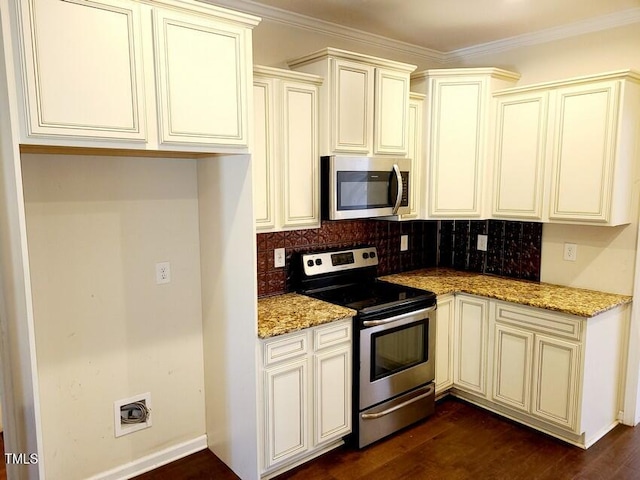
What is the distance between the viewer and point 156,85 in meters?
1.88

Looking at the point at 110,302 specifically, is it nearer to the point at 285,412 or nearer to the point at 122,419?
the point at 122,419

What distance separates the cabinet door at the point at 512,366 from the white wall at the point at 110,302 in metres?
1.92

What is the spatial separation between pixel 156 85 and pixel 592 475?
9.64 ft

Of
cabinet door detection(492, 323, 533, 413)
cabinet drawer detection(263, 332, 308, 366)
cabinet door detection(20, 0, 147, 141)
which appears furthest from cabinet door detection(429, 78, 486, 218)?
cabinet door detection(20, 0, 147, 141)

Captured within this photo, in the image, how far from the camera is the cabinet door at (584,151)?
8.93ft

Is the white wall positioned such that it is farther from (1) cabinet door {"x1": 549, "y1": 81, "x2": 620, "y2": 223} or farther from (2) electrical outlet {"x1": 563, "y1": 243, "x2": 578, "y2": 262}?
(2) electrical outlet {"x1": 563, "y1": 243, "x2": 578, "y2": 262}

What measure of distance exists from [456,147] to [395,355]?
4.91 feet

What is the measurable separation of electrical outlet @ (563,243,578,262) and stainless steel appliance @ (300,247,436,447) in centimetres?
102

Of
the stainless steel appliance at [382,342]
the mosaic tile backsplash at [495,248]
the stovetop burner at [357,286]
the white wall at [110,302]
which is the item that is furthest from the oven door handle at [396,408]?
the mosaic tile backsplash at [495,248]

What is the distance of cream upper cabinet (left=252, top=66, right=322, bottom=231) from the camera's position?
2484 mm

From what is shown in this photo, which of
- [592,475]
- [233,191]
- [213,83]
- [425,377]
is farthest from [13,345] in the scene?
[592,475]

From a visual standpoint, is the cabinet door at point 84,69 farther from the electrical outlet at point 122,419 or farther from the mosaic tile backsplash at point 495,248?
the mosaic tile backsplash at point 495,248

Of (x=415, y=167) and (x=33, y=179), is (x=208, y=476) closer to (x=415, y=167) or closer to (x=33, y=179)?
(x=33, y=179)

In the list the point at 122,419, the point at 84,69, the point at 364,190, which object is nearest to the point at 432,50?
the point at 364,190
